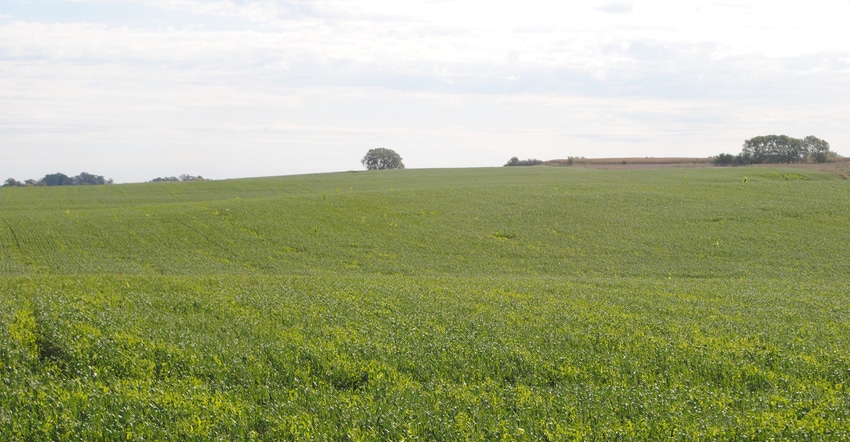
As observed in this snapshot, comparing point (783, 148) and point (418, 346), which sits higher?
point (783, 148)

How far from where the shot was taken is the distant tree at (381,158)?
15188 centimetres

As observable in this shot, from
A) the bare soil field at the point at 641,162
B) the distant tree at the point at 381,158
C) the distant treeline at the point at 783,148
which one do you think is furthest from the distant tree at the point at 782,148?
the distant tree at the point at 381,158

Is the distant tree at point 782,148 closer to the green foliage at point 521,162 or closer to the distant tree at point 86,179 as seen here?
the green foliage at point 521,162

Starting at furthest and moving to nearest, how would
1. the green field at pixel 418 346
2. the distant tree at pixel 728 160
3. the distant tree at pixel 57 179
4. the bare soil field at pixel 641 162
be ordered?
the distant tree at pixel 57 179 → the distant tree at pixel 728 160 → the bare soil field at pixel 641 162 → the green field at pixel 418 346

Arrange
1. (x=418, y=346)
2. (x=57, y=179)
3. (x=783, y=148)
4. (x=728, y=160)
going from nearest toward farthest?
1. (x=418, y=346)
2. (x=728, y=160)
3. (x=783, y=148)
4. (x=57, y=179)

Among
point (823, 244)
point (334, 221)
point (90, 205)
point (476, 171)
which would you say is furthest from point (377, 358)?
point (476, 171)

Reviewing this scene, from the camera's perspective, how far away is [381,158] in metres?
153

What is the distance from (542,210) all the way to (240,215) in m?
21.4

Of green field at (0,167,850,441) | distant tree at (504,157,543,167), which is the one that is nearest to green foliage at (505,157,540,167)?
distant tree at (504,157,543,167)

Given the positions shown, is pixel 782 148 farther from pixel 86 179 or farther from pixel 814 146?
pixel 86 179

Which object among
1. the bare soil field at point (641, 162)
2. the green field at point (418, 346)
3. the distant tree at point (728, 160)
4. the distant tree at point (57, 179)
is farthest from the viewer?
the distant tree at point (57, 179)

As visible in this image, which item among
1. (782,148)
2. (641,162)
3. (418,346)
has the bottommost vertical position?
(418,346)

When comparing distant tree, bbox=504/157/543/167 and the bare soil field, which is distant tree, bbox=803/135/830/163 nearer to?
the bare soil field

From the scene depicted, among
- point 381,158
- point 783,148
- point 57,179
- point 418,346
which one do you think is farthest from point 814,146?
point 57,179
